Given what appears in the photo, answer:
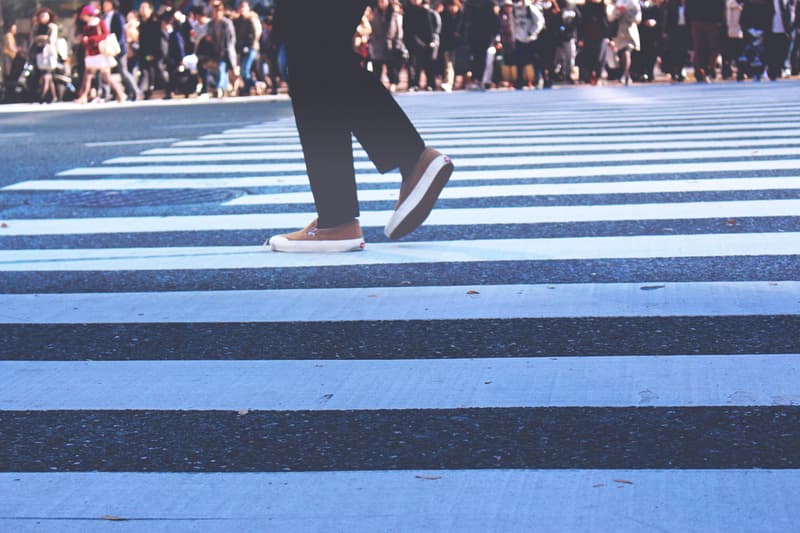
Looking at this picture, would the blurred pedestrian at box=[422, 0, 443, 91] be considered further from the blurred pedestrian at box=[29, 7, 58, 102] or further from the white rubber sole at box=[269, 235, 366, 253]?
the white rubber sole at box=[269, 235, 366, 253]

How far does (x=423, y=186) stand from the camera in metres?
5.53

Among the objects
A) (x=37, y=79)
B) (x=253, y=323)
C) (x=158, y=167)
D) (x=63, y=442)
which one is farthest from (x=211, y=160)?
(x=37, y=79)

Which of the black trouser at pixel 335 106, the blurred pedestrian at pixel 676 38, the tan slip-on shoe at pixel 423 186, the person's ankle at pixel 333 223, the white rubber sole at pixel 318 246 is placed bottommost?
the blurred pedestrian at pixel 676 38

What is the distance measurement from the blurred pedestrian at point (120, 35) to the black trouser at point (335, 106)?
19.6 m

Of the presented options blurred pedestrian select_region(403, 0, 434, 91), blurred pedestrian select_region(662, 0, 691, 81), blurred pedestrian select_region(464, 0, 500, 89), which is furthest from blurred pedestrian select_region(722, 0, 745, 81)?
blurred pedestrian select_region(403, 0, 434, 91)

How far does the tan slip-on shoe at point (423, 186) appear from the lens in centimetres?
553

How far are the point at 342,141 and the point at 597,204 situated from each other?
6.03ft

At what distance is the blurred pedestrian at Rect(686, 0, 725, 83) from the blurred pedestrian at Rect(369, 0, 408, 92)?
4.93 metres

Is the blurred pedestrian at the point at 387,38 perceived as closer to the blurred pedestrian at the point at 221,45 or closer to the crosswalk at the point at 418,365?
the blurred pedestrian at the point at 221,45

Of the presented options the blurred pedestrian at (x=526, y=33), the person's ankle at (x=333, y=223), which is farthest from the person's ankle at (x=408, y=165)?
the blurred pedestrian at (x=526, y=33)

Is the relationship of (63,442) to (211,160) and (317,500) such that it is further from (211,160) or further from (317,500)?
(211,160)

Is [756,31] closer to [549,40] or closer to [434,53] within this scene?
[549,40]

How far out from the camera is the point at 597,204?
691 cm

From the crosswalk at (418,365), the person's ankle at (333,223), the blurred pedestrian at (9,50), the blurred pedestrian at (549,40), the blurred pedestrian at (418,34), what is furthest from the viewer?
the blurred pedestrian at (9,50)
